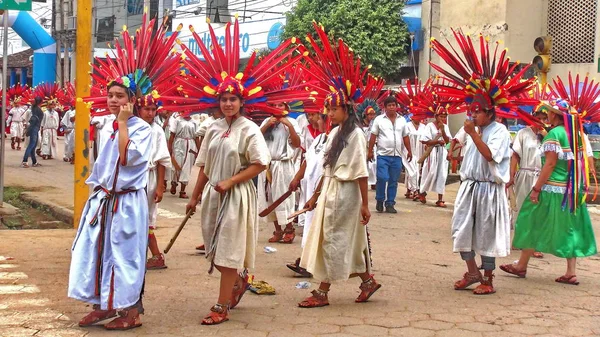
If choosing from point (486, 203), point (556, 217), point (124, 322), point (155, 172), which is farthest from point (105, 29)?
point (124, 322)

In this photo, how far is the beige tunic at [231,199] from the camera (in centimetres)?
626

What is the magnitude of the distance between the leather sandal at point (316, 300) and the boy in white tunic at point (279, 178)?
330 cm

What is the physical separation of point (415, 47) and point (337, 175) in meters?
22.5

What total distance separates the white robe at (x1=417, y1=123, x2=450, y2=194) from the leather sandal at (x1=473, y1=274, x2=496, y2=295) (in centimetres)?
767

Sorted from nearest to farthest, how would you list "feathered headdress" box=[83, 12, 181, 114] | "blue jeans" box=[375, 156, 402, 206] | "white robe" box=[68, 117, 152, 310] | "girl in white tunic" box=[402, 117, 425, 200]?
"white robe" box=[68, 117, 152, 310] < "feathered headdress" box=[83, 12, 181, 114] < "blue jeans" box=[375, 156, 402, 206] < "girl in white tunic" box=[402, 117, 425, 200]

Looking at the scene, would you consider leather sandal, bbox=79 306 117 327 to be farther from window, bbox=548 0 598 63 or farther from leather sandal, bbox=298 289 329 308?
window, bbox=548 0 598 63

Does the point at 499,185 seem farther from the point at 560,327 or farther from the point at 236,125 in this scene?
the point at 236,125

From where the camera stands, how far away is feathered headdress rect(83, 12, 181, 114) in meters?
6.46

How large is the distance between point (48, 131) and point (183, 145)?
36.6 ft

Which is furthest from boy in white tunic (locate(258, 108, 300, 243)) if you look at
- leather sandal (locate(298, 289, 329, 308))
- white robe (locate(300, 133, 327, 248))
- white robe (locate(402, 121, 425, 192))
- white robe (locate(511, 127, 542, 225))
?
white robe (locate(402, 121, 425, 192))

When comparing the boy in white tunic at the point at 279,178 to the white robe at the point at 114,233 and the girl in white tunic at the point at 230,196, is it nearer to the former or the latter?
the girl in white tunic at the point at 230,196

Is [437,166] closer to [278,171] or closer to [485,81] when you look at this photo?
[278,171]

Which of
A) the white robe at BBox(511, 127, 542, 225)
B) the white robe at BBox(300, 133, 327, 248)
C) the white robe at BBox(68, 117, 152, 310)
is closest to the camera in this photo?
the white robe at BBox(68, 117, 152, 310)

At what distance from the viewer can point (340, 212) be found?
6875mm
